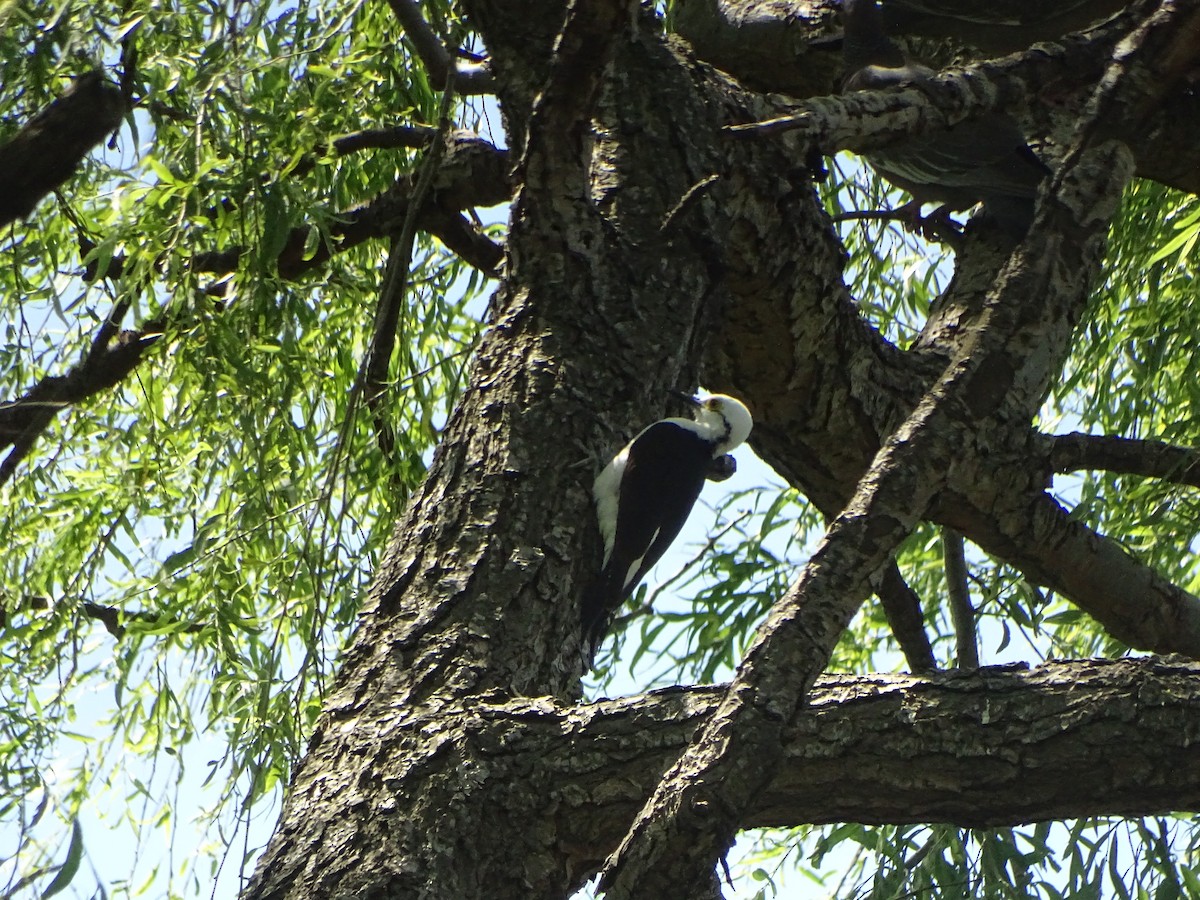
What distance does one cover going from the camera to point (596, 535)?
5.10 feet

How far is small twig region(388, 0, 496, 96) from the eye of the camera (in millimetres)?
1955

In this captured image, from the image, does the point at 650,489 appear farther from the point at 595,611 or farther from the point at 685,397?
the point at 595,611

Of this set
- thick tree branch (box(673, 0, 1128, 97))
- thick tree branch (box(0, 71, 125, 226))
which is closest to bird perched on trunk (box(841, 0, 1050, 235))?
thick tree branch (box(673, 0, 1128, 97))

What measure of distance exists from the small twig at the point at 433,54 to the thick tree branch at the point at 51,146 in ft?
3.60

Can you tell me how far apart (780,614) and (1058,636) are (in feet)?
5.89

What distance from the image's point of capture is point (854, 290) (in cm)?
272

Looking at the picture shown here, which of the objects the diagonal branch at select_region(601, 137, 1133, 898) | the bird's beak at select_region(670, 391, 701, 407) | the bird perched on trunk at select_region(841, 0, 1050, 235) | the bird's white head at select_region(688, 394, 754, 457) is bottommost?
the diagonal branch at select_region(601, 137, 1133, 898)

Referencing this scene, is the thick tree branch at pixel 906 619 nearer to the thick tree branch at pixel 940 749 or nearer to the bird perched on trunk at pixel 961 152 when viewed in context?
the bird perched on trunk at pixel 961 152

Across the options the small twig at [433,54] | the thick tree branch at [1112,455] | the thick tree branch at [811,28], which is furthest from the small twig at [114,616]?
the thick tree branch at [811,28]

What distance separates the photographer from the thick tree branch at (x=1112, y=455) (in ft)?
6.43

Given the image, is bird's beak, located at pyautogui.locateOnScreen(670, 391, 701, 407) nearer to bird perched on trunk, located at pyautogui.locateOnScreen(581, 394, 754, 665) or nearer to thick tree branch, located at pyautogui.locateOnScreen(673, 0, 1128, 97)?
bird perched on trunk, located at pyautogui.locateOnScreen(581, 394, 754, 665)

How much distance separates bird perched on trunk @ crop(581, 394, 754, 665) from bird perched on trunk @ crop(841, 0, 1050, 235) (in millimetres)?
629

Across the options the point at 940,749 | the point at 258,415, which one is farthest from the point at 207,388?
the point at 940,749

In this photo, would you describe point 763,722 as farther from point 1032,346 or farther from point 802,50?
point 802,50
